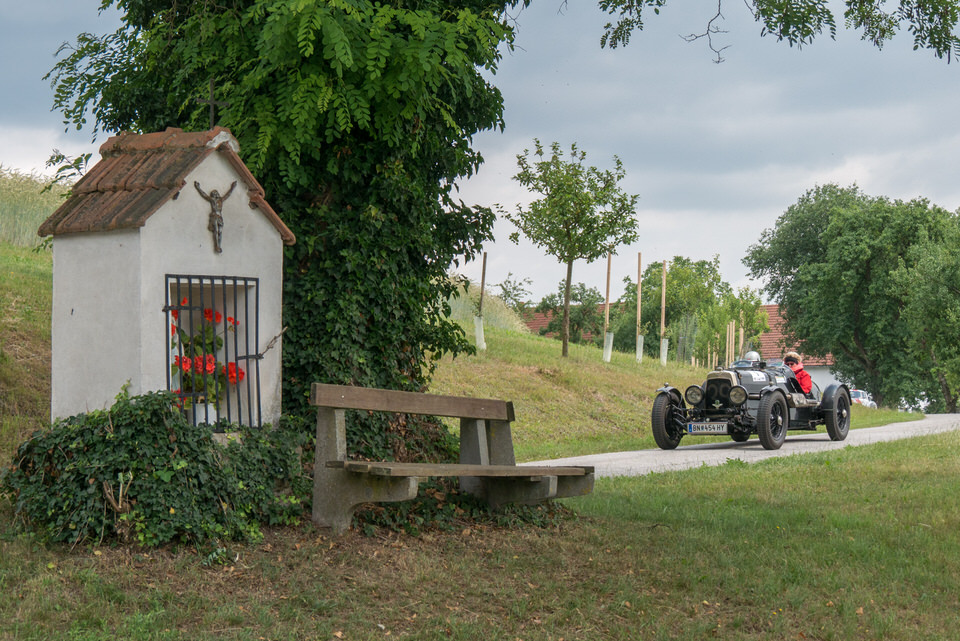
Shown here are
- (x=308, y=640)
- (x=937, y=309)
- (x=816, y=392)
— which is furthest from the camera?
(x=937, y=309)

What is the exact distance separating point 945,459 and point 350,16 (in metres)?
9.59

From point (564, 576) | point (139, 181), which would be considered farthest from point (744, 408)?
point (139, 181)

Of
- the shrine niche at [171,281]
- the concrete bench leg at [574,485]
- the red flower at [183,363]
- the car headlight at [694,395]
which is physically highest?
the shrine niche at [171,281]

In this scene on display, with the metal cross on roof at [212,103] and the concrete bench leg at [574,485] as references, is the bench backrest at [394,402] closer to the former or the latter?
the concrete bench leg at [574,485]

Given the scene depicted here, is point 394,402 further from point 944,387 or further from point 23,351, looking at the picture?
point 944,387

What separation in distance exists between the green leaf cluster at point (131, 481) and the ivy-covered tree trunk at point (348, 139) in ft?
4.77

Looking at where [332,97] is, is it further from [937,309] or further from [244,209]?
[937,309]

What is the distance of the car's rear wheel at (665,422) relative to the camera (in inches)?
576

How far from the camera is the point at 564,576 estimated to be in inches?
232

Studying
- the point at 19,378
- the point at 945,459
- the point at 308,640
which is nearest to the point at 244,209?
the point at 308,640

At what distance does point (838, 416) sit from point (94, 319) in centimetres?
1363

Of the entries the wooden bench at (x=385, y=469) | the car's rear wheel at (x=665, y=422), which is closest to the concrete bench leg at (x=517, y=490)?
the wooden bench at (x=385, y=469)

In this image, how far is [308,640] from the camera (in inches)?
177

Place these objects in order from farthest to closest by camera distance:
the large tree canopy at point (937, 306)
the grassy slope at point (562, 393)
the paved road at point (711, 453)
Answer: the large tree canopy at point (937, 306) < the grassy slope at point (562, 393) < the paved road at point (711, 453)
